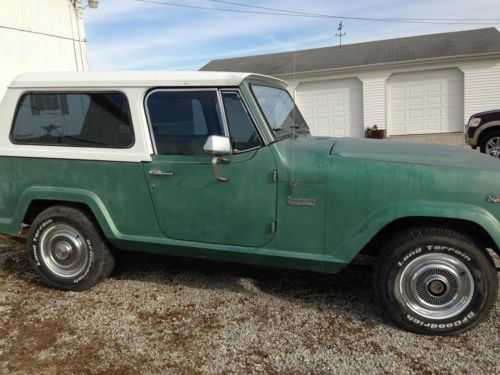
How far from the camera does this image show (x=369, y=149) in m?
3.43

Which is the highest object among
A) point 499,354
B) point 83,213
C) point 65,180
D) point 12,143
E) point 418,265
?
point 12,143

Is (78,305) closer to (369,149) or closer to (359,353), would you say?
(359,353)

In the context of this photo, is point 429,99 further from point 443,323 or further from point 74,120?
point 74,120

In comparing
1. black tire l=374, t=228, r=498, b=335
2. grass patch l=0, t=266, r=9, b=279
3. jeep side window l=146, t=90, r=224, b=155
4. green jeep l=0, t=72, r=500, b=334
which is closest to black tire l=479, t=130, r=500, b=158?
green jeep l=0, t=72, r=500, b=334

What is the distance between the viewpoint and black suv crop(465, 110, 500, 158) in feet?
32.2

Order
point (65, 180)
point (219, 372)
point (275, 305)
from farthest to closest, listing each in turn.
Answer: point (65, 180) → point (275, 305) → point (219, 372)

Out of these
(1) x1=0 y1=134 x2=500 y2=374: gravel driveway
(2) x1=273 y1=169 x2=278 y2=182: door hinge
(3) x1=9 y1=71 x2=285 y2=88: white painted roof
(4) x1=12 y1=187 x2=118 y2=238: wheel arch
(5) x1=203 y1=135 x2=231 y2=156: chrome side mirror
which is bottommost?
(1) x1=0 y1=134 x2=500 y2=374: gravel driveway

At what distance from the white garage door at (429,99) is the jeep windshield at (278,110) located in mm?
14804

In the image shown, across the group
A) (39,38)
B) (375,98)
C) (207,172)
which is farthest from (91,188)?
(375,98)

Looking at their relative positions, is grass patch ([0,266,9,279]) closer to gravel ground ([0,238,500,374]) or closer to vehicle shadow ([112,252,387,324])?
gravel ground ([0,238,500,374])

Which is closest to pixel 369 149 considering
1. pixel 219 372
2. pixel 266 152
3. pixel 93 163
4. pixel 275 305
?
pixel 266 152

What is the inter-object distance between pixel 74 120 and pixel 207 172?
1328 mm

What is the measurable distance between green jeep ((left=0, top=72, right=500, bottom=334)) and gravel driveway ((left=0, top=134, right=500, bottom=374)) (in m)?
0.23

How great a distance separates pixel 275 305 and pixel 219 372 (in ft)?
3.15
